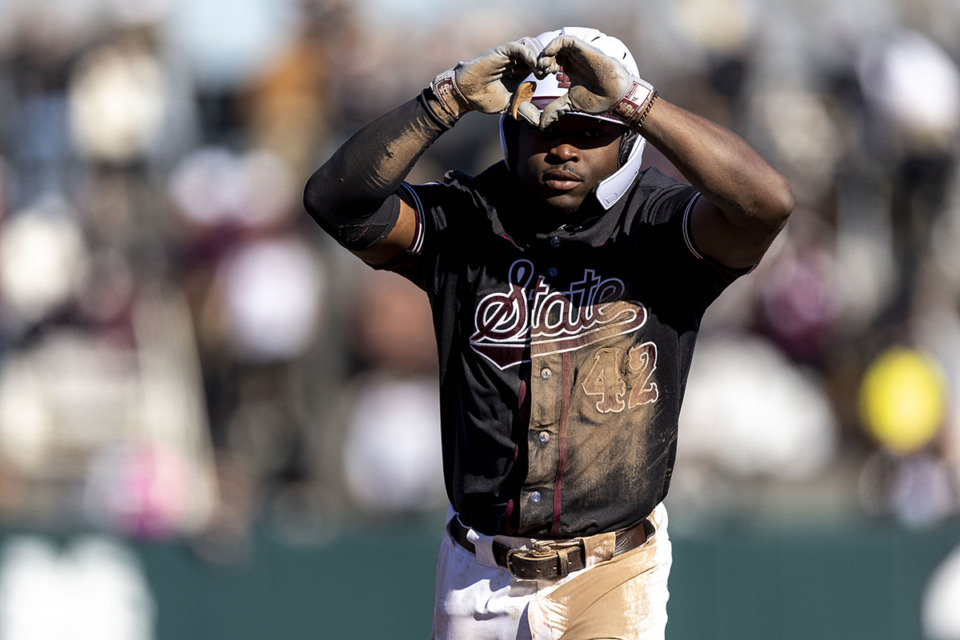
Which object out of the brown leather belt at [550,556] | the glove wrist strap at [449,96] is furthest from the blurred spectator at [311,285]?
the glove wrist strap at [449,96]

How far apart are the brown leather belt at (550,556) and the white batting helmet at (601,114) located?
99 cm

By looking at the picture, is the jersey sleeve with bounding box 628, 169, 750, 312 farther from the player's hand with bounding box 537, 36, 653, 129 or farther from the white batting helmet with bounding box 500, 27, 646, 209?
the player's hand with bounding box 537, 36, 653, 129

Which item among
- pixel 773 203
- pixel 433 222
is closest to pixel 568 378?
pixel 433 222

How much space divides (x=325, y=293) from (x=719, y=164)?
16.4ft

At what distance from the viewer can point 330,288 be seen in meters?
8.04

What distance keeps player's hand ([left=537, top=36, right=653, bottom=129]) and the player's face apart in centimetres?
24

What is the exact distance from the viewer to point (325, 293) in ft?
26.4

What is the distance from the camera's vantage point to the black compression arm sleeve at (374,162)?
347 centimetres

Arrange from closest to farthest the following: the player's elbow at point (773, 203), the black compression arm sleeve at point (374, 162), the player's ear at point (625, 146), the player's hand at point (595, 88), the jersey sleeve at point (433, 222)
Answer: the player's hand at point (595, 88)
the player's elbow at point (773, 203)
the black compression arm sleeve at point (374, 162)
the player's ear at point (625, 146)
the jersey sleeve at point (433, 222)

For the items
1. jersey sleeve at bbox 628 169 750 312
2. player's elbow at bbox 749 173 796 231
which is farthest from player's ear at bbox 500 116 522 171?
player's elbow at bbox 749 173 796 231

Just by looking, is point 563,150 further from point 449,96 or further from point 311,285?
point 311,285

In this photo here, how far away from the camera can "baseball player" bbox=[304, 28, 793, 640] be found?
12.0 ft

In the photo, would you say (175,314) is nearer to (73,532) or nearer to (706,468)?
(73,532)

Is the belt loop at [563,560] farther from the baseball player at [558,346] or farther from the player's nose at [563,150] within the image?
the player's nose at [563,150]
